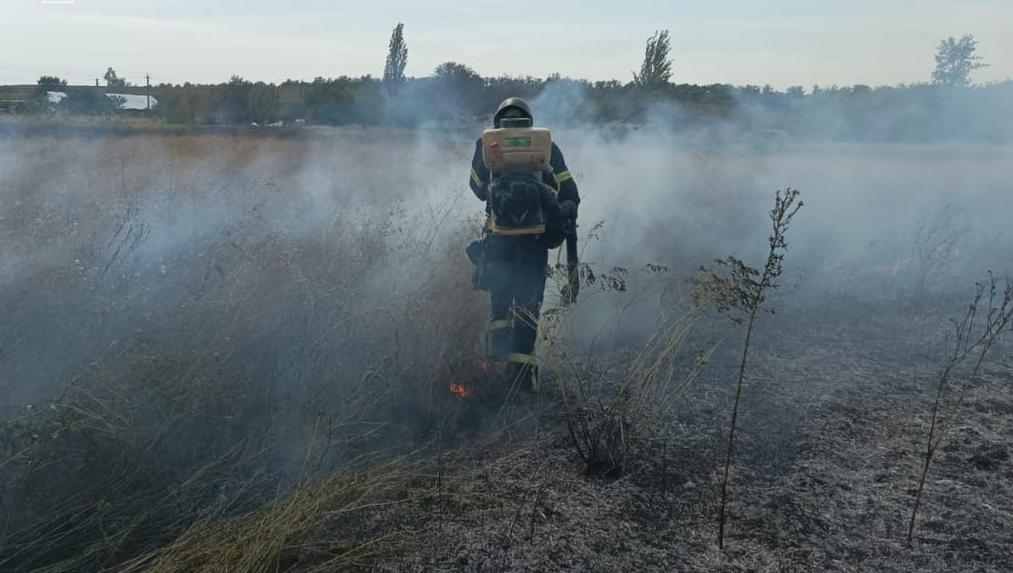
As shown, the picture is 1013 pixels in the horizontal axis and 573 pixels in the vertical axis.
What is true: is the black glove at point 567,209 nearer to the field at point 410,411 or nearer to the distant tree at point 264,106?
the field at point 410,411

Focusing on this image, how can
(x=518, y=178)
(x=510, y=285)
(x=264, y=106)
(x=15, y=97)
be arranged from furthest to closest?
(x=15, y=97) < (x=264, y=106) < (x=510, y=285) < (x=518, y=178)

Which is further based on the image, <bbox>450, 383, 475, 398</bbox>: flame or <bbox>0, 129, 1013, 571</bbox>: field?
<bbox>450, 383, 475, 398</bbox>: flame

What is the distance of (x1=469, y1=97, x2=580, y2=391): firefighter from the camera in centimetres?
455

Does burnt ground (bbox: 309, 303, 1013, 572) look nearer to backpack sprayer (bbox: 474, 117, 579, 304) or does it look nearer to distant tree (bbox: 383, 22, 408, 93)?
backpack sprayer (bbox: 474, 117, 579, 304)

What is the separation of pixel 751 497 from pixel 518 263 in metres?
2.07

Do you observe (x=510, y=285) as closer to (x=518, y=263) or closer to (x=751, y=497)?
(x=518, y=263)

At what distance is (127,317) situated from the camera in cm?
425

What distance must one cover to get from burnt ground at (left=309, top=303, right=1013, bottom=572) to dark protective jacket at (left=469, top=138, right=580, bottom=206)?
1.48 metres

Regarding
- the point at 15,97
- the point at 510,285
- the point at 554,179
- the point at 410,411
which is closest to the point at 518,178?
the point at 554,179

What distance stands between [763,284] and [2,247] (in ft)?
17.5

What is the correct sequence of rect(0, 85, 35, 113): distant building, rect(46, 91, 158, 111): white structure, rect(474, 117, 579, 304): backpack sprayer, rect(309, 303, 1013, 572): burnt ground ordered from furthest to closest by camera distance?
rect(46, 91, 158, 111): white structure → rect(0, 85, 35, 113): distant building → rect(474, 117, 579, 304): backpack sprayer → rect(309, 303, 1013, 572): burnt ground

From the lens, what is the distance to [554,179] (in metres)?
4.65

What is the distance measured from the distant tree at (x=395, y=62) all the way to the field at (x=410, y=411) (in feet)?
19.6

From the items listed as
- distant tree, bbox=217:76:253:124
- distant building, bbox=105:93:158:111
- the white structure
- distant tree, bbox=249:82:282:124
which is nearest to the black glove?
distant tree, bbox=249:82:282:124
